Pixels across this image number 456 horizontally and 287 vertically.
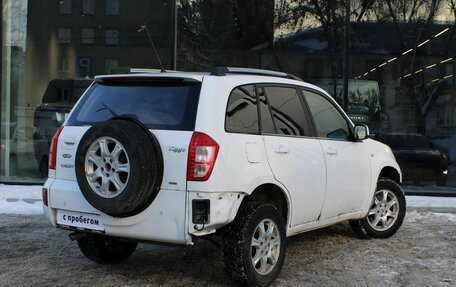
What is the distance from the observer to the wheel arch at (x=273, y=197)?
469 cm

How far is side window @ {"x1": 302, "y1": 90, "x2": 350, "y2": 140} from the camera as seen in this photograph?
5492mm

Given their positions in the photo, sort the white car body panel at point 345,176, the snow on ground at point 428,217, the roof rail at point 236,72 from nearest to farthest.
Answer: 1. the roof rail at point 236,72
2. the white car body panel at point 345,176
3. the snow on ground at point 428,217

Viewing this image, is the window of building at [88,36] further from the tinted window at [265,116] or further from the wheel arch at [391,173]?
the tinted window at [265,116]

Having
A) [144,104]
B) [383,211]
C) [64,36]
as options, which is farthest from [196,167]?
[64,36]

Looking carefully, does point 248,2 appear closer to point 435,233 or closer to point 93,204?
point 435,233

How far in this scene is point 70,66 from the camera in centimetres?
1064

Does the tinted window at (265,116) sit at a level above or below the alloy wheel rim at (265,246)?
above

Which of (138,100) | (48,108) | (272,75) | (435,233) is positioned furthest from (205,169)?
(48,108)

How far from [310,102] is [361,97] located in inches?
198

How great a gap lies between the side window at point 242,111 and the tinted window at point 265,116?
0.07 m

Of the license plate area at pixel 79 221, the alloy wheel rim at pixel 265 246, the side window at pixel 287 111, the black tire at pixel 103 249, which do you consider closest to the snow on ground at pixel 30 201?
the black tire at pixel 103 249

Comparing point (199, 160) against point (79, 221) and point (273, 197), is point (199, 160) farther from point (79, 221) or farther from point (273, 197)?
point (79, 221)

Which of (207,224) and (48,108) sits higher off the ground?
(48,108)

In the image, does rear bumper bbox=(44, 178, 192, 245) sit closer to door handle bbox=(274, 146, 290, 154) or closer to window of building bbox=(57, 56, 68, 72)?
door handle bbox=(274, 146, 290, 154)
